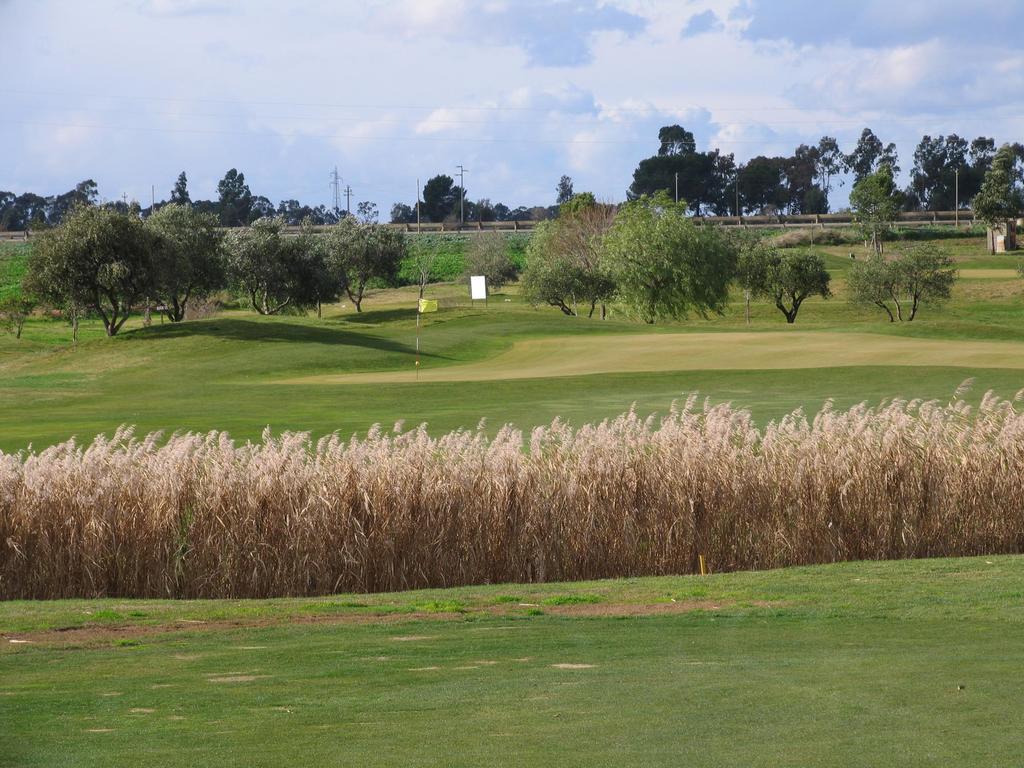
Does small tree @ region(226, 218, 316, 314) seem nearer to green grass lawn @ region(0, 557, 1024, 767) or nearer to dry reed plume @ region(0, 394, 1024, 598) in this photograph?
dry reed plume @ region(0, 394, 1024, 598)

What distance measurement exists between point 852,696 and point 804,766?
1.46 metres

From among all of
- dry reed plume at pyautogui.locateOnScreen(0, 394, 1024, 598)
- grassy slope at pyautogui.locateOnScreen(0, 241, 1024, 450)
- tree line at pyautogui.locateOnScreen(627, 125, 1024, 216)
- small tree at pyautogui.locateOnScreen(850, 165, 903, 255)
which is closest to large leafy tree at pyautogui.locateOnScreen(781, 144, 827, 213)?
tree line at pyautogui.locateOnScreen(627, 125, 1024, 216)

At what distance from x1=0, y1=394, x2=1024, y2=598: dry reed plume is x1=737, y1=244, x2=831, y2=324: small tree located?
73173mm

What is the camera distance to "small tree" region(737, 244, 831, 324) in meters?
87.6

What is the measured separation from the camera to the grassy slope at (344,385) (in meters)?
24.2

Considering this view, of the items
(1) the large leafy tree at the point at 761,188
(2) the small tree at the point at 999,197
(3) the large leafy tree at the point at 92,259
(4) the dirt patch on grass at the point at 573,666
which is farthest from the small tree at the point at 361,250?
(1) the large leafy tree at the point at 761,188

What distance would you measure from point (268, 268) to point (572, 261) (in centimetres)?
2443

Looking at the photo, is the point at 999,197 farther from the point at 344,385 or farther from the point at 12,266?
the point at 344,385

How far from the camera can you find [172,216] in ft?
221

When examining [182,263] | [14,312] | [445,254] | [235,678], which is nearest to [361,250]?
[14,312]

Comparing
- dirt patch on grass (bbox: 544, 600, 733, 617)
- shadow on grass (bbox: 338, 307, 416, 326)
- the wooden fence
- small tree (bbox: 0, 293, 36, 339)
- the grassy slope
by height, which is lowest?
dirt patch on grass (bbox: 544, 600, 733, 617)

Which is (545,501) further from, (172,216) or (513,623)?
(172,216)

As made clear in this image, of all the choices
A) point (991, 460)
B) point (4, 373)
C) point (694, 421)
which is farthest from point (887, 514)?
point (4, 373)

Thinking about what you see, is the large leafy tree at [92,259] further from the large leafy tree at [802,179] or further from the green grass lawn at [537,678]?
the large leafy tree at [802,179]
